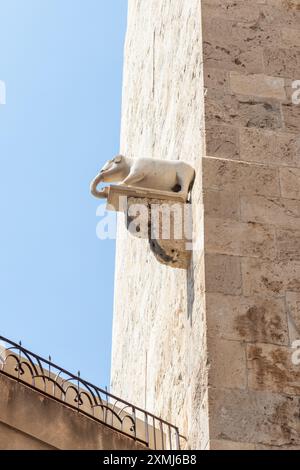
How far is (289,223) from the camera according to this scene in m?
7.15

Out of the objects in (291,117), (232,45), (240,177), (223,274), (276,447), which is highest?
(232,45)

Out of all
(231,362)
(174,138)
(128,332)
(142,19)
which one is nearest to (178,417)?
(231,362)

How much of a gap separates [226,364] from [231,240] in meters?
1.00

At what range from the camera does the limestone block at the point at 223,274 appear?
673 centimetres

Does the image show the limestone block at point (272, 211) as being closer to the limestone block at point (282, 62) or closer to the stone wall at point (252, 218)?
the stone wall at point (252, 218)

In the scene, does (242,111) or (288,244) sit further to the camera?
(242,111)

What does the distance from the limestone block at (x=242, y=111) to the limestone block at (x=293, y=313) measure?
1599 millimetres

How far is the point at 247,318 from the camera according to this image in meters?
6.62

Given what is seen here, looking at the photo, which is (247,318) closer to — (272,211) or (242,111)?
(272,211)

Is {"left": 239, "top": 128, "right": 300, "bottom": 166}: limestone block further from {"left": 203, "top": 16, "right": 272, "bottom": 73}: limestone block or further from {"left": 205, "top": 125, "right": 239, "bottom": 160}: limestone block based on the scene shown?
{"left": 203, "top": 16, "right": 272, "bottom": 73}: limestone block

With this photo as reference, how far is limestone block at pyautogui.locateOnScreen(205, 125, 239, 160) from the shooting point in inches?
297

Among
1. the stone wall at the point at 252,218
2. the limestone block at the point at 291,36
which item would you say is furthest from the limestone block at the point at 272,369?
the limestone block at the point at 291,36

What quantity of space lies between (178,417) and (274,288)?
1499mm

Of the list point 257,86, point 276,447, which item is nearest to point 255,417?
point 276,447
